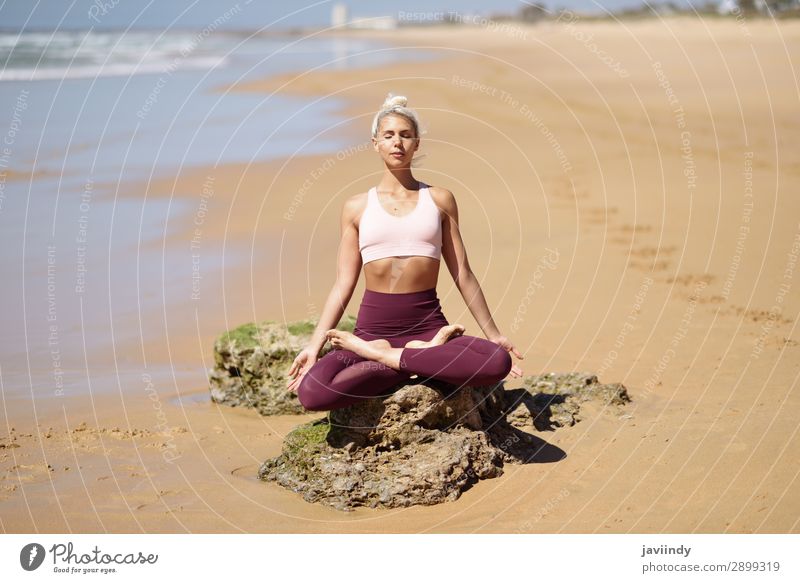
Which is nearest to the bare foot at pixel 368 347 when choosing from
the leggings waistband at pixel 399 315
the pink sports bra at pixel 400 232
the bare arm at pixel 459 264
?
the leggings waistband at pixel 399 315

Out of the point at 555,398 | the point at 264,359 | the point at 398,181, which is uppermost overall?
the point at 398,181

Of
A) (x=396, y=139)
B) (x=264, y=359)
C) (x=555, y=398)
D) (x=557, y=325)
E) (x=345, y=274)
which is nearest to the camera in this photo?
(x=396, y=139)

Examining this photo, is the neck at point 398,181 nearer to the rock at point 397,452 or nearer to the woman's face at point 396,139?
the woman's face at point 396,139

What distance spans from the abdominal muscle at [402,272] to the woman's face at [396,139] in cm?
70

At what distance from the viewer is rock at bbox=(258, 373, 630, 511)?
21.6 ft

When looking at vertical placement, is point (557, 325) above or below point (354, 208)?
below

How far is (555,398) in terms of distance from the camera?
→ 8.13 meters

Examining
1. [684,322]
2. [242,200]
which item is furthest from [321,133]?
[684,322]

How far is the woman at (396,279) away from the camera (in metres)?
6.80

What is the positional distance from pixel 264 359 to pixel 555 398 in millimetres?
2469

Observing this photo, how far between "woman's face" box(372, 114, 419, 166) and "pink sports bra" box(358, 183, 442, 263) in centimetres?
27

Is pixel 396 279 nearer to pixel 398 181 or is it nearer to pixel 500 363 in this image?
pixel 398 181

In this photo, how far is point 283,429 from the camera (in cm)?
814

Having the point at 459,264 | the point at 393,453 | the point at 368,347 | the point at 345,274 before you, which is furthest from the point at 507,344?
the point at 345,274
